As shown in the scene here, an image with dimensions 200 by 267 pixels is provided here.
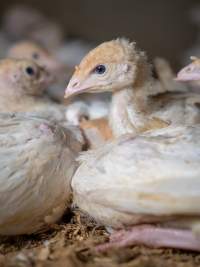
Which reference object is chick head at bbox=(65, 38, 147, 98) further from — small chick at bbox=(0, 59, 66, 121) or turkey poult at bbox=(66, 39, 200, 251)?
small chick at bbox=(0, 59, 66, 121)

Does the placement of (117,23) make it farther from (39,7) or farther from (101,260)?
(101,260)

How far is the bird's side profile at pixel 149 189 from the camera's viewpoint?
5.76 feet

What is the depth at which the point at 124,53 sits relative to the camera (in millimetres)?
2342

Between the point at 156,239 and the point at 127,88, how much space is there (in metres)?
0.82

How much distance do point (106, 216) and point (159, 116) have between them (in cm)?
68

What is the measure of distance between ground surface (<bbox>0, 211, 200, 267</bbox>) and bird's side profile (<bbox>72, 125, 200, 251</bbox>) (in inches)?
1.6

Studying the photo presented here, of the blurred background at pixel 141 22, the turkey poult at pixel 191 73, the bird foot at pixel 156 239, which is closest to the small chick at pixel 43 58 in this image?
the turkey poult at pixel 191 73

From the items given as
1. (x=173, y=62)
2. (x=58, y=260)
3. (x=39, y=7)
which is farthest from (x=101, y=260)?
(x=39, y=7)

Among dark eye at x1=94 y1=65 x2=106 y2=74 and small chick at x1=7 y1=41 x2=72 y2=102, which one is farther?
small chick at x1=7 y1=41 x2=72 y2=102

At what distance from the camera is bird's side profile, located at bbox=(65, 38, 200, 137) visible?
233 centimetres

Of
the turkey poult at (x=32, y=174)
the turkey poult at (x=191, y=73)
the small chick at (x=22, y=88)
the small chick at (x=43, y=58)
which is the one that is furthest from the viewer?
the small chick at (x=43, y=58)

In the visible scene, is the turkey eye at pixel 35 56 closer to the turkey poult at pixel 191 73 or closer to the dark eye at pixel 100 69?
the dark eye at pixel 100 69

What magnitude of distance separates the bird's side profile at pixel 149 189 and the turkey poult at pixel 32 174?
112 millimetres

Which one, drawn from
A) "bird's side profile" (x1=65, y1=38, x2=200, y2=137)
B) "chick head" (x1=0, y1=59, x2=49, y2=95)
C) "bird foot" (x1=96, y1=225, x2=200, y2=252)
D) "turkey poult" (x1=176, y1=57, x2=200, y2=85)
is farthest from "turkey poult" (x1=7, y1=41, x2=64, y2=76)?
"bird foot" (x1=96, y1=225, x2=200, y2=252)
